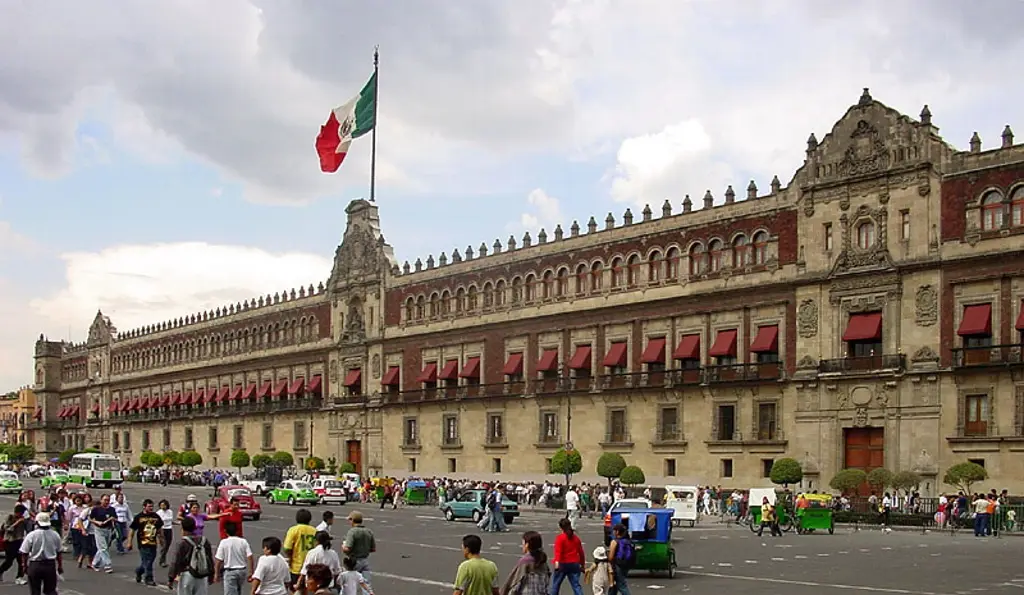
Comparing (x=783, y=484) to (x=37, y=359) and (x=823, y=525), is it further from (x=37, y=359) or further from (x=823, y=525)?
(x=37, y=359)

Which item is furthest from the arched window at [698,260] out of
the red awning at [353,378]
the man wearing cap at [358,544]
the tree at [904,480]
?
the man wearing cap at [358,544]

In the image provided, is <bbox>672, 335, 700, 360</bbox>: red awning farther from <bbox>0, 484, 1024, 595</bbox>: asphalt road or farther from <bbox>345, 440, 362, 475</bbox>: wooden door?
<bbox>345, 440, 362, 475</bbox>: wooden door

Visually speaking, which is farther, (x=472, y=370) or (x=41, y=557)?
(x=472, y=370)

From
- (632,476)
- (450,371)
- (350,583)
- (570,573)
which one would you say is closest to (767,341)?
(632,476)

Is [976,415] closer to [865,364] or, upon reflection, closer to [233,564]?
[865,364]

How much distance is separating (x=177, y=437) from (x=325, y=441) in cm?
2707

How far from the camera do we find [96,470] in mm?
73938

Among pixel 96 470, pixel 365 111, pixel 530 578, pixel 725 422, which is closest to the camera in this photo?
pixel 530 578

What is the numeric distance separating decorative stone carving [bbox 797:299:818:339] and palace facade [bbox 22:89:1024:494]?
9 centimetres

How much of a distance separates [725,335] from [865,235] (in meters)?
7.98

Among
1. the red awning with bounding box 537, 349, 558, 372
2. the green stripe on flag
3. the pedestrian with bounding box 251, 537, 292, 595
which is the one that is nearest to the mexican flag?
the green stripe on flag

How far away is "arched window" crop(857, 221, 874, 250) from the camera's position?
49250 millimetres

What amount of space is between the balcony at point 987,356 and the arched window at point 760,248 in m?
9.97

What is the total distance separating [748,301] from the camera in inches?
2104
